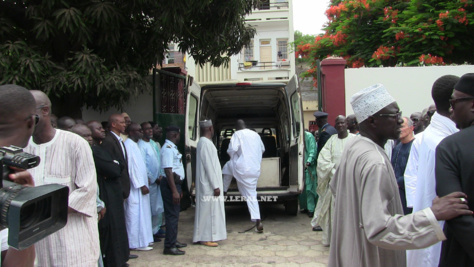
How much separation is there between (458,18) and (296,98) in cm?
594

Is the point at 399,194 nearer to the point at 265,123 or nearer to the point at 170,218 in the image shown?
the point at 170,218

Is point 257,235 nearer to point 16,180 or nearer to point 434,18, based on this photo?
point 16,180

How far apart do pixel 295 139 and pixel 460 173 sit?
17.6 ft

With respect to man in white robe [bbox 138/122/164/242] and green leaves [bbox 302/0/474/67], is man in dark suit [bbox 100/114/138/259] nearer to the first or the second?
man in white robe [bbox 138/122/164/242]

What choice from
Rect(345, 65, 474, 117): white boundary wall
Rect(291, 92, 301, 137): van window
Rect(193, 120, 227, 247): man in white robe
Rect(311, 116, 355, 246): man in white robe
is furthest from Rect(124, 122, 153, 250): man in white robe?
Rect(345, 65, 474, 117): white boundary wall

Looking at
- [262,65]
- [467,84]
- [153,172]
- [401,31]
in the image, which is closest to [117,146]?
[153,172]

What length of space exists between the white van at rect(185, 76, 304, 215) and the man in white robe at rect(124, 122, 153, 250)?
1.13 meters

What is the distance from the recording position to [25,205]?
1.29 meters

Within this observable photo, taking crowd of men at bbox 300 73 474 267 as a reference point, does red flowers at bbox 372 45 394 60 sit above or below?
above

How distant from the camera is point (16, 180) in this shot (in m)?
1.42

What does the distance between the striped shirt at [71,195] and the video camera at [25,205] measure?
1.24 m

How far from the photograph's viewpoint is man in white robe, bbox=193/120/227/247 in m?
5.88

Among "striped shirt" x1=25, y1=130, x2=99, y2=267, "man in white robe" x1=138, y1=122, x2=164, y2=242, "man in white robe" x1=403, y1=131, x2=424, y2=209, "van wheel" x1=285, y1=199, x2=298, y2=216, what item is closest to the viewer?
"striped shirt" x1=25, y1=130, x2=99, y2=267

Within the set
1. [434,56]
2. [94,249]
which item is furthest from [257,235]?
[434,56]
